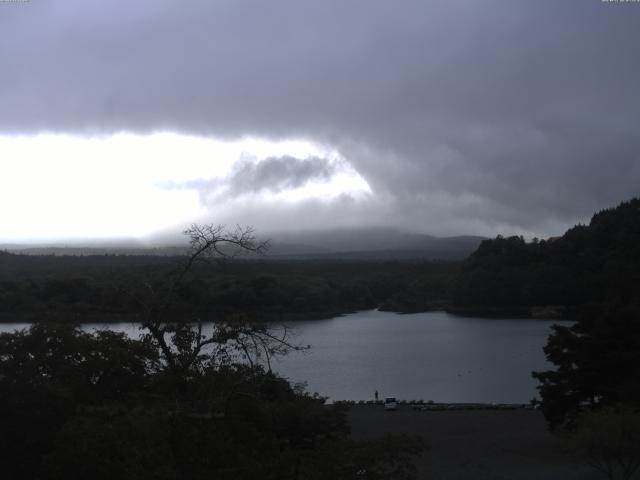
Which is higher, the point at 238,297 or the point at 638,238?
the point at 638,238

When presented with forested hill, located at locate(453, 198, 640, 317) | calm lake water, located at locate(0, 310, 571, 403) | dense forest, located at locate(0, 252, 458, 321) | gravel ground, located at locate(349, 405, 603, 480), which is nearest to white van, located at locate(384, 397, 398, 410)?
gravel ground, located at locate(349, 405, 603, 480)

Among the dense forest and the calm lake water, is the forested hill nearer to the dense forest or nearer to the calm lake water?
the dense forest

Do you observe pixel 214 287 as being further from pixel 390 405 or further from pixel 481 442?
pixel 481 442

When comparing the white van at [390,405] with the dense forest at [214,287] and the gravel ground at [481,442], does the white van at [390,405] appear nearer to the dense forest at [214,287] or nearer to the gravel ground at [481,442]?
the gravel ground at [481,442]

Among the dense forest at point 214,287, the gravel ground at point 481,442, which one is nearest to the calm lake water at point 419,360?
the dense forest at point 214,287

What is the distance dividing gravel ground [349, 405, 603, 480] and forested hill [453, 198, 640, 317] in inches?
1665

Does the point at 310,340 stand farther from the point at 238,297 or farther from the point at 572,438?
the point at 572,438

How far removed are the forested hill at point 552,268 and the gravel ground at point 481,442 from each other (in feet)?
139

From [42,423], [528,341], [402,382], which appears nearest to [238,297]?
[402,382]

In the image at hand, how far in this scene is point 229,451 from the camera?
6.46 m

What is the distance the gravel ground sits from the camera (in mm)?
16094

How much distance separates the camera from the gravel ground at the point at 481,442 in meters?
16.1

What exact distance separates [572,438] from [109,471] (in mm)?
9157

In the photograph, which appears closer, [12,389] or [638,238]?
[12,389]
